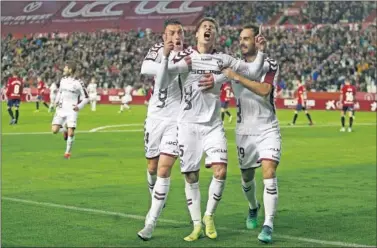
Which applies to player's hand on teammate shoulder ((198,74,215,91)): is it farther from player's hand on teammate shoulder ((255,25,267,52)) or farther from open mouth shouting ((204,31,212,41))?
player's hand on teammate shoulder ((255,25,267,52))

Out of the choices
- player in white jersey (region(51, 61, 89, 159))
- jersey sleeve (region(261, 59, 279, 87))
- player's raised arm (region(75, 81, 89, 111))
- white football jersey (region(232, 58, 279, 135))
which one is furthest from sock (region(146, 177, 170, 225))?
player in white jersey (region(51, 61, 89, 159))

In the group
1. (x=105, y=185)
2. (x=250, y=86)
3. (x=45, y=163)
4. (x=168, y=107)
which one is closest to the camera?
(x=250, y=86)

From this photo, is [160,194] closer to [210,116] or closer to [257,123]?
[210,116]

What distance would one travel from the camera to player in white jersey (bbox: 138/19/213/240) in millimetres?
11281

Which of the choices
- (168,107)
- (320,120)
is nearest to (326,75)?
(320,120)

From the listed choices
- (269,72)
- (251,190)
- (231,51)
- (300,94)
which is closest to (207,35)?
(269,72)

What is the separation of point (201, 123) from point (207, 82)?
565mm

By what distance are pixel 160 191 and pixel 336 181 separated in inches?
328

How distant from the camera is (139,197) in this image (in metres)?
16.0

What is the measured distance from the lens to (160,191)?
1166 centimetres

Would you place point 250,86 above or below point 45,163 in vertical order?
above

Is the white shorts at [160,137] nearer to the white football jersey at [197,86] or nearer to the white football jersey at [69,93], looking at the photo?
the white football jersey at [197,86]

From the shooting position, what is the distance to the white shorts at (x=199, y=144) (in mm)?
11570

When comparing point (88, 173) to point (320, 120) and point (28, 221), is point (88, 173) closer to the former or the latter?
point (28, 221)
